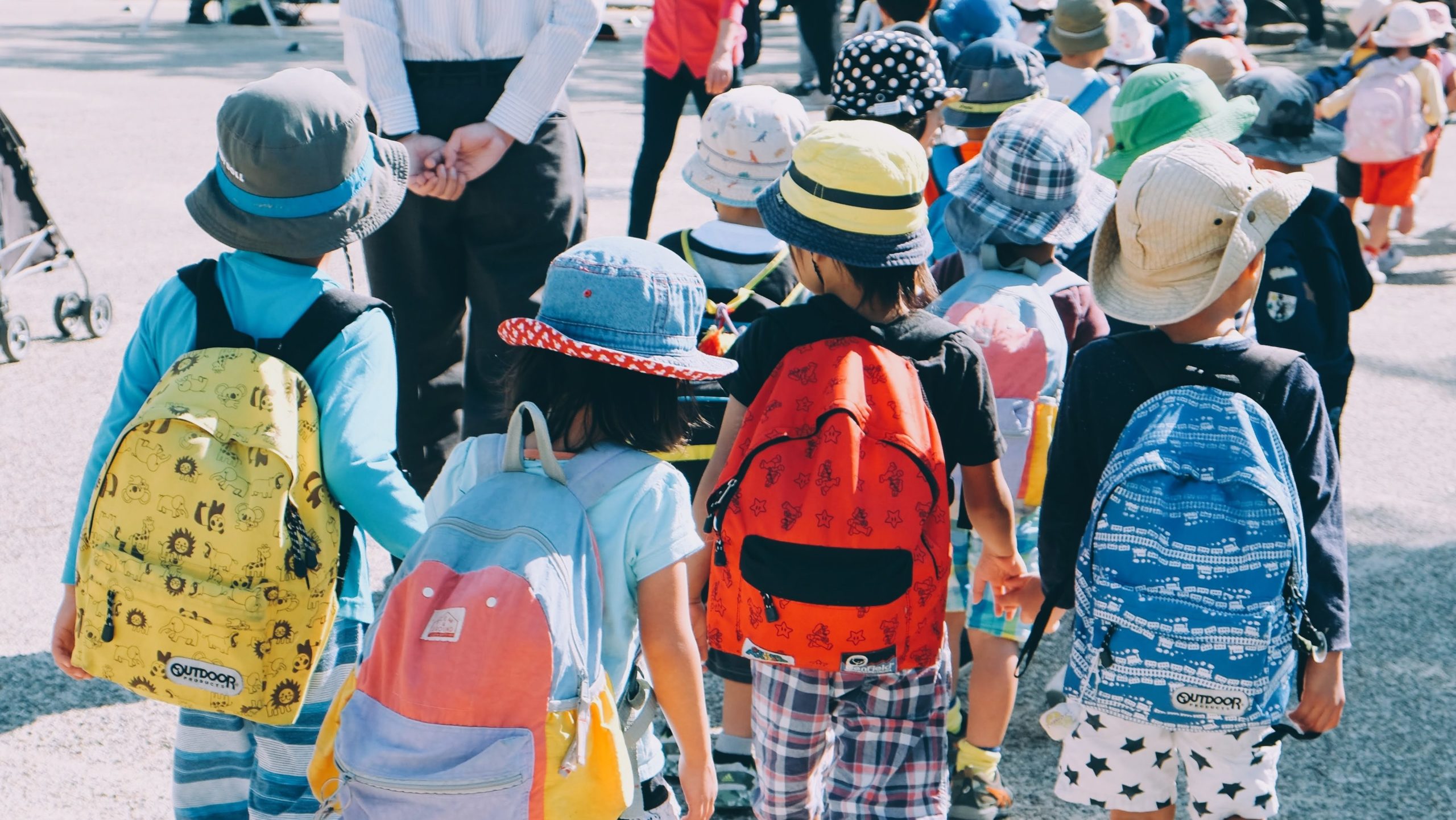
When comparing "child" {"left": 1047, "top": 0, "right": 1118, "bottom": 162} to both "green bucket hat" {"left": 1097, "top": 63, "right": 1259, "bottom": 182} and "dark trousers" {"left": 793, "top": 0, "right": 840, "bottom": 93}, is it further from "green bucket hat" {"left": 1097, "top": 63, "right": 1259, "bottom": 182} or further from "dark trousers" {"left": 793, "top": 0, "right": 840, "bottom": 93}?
"dark trousers" {"left": 793, "top": 0, "right": 840, "bottom": 93}

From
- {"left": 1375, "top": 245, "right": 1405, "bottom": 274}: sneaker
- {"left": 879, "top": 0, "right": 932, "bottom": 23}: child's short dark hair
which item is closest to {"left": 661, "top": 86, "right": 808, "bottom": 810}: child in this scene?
{"left": 879, "top": 0, "right": 932, "bottom": 23}: child's short dark hair

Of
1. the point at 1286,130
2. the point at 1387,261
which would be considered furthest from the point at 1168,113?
the point at 1387,261

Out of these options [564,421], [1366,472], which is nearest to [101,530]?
[564,421]

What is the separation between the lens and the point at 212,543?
226cm

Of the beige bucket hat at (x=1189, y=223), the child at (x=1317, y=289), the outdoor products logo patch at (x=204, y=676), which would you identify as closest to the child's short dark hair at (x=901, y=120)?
the child at (x=1317, y=289)

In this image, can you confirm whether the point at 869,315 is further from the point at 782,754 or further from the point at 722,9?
the point at 722,9

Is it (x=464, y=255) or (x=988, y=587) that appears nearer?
(x=988, y=587)

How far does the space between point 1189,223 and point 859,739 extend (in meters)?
1.12

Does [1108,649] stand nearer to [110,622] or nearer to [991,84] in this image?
[110,622]

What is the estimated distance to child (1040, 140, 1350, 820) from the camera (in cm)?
A: 238

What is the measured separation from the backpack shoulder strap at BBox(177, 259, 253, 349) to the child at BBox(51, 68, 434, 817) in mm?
11

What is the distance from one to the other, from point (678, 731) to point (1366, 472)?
13.5 feet

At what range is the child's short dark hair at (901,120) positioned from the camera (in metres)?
3.97

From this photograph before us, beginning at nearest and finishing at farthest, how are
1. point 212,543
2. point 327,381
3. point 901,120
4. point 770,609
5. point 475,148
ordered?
point 212,543, point 327,381, point 770,609, point 475,148, point 901,120
